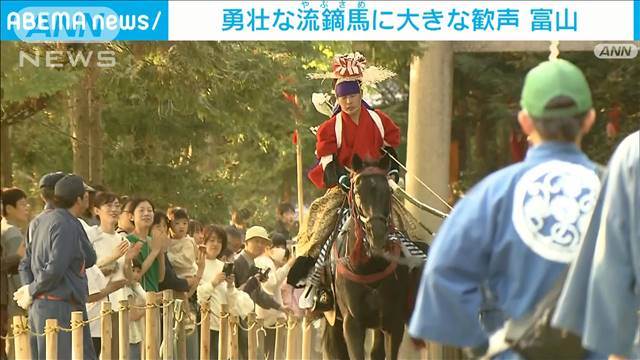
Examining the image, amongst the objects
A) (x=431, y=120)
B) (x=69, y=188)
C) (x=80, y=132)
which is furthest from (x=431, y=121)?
(x=69, y=188)

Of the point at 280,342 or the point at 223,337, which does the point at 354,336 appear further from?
the point at 280,342

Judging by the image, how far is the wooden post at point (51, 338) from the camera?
8.51 meters

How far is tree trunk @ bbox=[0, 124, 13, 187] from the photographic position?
12800 millimetres

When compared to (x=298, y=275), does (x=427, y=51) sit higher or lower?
higher

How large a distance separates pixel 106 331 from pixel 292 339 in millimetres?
1874

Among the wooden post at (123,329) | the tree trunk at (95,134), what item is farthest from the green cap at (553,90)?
the tree trunk at (95,134)

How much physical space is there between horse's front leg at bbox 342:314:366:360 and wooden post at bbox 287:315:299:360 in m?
1.28

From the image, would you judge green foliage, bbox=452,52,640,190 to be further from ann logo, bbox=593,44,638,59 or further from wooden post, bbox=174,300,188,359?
wooden post, bbox=174,300,188,359

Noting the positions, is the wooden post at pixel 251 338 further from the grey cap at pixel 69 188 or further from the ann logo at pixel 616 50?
the ann logo at pixel 616 50


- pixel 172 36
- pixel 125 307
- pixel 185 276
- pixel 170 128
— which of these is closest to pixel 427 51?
pixel 170 128

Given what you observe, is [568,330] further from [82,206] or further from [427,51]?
[427,51]

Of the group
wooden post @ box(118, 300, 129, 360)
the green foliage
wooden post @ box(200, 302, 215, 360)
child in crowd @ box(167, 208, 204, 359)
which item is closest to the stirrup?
wooden post @ box(200, 302, 215, 360)

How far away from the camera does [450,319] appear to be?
4055 mm

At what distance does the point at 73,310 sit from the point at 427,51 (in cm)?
674
